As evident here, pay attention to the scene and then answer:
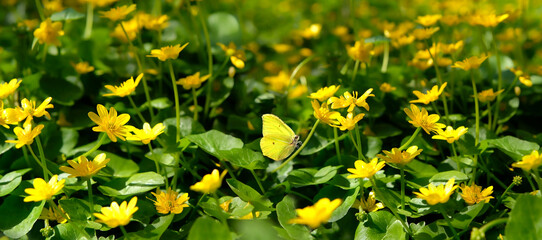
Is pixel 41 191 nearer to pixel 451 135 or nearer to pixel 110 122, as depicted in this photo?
pixel 110 122

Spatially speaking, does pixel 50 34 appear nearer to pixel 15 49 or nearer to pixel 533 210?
pixel 15 49

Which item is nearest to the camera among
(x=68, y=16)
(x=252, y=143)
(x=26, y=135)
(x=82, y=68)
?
(x=26, y=135)

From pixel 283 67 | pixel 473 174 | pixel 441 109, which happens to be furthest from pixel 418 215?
pixel 283 67

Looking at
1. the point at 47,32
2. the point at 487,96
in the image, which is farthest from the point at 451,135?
the point at 47,32

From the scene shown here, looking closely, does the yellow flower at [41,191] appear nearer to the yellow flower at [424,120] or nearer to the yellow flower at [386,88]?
the yellow flower at [424,120]

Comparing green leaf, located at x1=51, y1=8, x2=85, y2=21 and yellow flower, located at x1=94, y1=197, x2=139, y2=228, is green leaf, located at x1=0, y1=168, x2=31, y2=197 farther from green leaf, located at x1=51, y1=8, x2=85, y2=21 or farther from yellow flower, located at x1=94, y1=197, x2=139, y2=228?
green leaf, located at x1=51, y1=8, x2=85, y2=21

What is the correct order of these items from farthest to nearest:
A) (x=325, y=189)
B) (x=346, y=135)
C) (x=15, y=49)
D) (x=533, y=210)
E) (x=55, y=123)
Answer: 1. (x=15, y=49)
2. (x=55, y=123)
3. (x=346, y=135)
4. (x=325, y=189)
5. (x=533, y=210)

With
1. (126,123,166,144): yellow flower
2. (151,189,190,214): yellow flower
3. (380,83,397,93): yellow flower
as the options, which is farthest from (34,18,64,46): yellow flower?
(380,83,397,93): yellow flower
